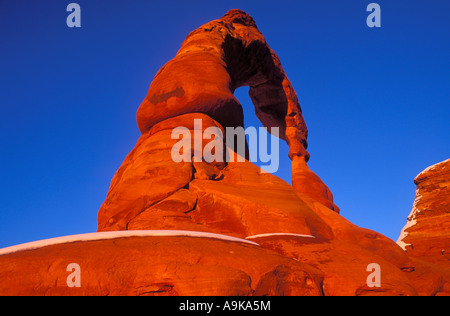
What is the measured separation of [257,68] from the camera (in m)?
11.3

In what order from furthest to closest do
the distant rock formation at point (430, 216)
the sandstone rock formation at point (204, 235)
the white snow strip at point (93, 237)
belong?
the distant rock formation at point (430, 216), the white snow strip at point (93, 237), the sandstone rock formation at point (204, 235)

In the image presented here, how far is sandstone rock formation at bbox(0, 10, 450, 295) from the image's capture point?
2424mm

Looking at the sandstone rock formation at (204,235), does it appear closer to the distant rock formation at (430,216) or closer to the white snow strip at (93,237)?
the white snow strip at (93,237)

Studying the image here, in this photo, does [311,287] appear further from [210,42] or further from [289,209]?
[210,42]

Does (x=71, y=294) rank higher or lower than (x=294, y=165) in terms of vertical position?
lower

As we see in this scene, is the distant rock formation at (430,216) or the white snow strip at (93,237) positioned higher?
the distant rock formation at (430,216)

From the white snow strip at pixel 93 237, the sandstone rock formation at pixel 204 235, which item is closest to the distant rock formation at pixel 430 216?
the sandstone rock formation at pixel 204 235

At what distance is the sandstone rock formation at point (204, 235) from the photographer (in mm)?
2424

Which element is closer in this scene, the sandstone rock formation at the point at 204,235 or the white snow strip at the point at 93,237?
the sandstone rock formation at the point at 204,235

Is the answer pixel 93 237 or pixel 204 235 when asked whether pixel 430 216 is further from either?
pixel 93 237

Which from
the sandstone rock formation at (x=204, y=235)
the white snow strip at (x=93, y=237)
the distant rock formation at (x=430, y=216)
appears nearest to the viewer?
the sandstone rock formation at (x=204, y=235)

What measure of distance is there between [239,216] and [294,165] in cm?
622
